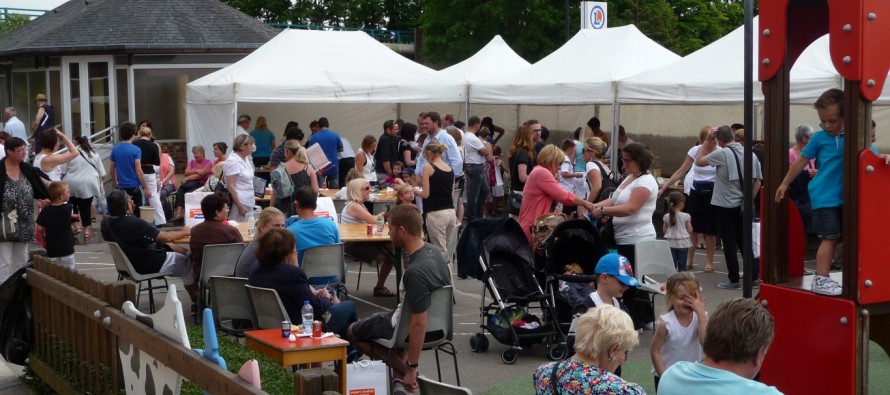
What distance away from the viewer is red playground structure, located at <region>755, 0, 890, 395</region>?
5.36 m

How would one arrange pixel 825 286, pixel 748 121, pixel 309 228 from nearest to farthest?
pixel 825 286
pixel 748 121
pixel 309 228

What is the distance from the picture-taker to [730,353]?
3682 millimetres

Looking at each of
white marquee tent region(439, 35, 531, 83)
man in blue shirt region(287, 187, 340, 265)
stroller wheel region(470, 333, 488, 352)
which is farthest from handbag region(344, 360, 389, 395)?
white marquee tent region(439, 35, 531, 83)

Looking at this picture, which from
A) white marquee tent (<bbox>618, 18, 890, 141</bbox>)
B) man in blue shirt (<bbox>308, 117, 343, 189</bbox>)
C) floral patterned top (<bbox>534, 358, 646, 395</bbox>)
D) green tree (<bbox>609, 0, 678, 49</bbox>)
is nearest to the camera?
floral patterned top (<bbox>534, 358, 646, 395</bbox>)

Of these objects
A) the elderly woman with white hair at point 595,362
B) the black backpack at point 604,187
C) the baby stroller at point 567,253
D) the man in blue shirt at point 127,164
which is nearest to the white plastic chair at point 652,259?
the baby stroller at point 567,253

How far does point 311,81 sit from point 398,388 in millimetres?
11246

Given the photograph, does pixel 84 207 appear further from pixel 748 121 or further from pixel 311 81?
pixel 748 121

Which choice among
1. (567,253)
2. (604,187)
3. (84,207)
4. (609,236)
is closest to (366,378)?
(567,253)

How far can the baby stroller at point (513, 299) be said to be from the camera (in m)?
8.30

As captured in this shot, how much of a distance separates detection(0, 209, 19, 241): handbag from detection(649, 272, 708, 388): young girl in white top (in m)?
5.58

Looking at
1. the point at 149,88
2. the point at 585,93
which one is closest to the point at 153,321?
the point at 585,93

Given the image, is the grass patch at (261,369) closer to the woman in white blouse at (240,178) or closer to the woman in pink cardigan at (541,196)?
the woman in pink cardigan at (541,196)

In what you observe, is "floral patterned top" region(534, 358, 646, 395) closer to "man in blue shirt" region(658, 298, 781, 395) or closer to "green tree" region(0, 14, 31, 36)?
"man in blue shirt" region(658, 298, 781, 395)

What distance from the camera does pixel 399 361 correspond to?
6602 mm
